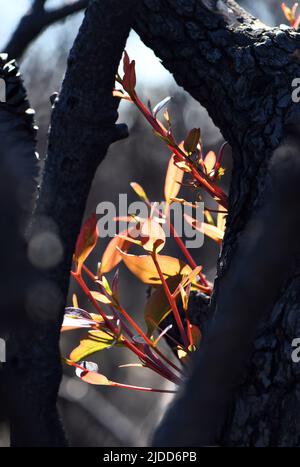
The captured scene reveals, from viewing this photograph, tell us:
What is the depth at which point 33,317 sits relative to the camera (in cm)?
73

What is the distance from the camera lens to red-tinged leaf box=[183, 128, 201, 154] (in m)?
0.98

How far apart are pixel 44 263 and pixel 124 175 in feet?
16.9

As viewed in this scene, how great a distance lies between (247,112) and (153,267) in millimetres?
250

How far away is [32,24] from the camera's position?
1.98 metres

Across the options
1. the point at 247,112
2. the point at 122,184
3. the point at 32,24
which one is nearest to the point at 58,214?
the point at 247,112

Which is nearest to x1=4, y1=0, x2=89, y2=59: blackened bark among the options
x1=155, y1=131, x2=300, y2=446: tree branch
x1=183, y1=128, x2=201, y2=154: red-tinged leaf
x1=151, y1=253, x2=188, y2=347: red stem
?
x1=183, y1=128, x2=201, y2=154: red-tinged leaf

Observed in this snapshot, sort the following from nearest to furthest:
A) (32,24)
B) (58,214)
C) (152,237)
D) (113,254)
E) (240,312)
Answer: (240,312) → (58,214) → (152,237) → (113,254) → (32,24)

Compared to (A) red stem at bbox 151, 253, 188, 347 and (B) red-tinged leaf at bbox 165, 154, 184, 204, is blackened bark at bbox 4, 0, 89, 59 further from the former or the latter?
(A) red stem at bbox 151, 253, 188, 347

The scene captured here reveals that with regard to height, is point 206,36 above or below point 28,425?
above

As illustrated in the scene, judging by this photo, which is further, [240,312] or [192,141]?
[192,141]

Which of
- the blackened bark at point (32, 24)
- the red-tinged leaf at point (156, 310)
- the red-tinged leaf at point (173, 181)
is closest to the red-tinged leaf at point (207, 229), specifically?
the red-tinged leaf at point (173, 181)

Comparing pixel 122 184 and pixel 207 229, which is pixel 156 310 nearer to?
pixel 207 229
